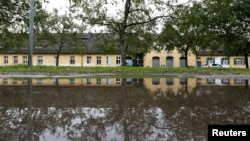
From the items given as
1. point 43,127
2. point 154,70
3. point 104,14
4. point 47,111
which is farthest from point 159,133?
point 104,14


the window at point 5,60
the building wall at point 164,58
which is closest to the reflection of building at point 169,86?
the building wall at point 164,58

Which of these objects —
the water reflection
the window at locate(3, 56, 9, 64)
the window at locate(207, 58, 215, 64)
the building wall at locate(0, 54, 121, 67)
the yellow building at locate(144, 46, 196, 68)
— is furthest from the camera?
the window at locate(207, 58, 215, 64)

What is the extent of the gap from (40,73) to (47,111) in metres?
14.4

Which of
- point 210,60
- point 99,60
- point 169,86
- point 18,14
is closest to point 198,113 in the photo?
point 169,86

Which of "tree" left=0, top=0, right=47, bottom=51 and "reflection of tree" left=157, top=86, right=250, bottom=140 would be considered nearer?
"reflection of tree" left=157, top=86, right=250, bottom=140

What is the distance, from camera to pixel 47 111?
6.79 meters

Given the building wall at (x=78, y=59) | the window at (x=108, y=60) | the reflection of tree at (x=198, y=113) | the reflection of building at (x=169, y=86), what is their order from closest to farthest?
the reflection of tree at (x=198, y=113) → the reflection of building at (x=169, y=86) → the building wall at (x=78, y=59) → the window at (x=108, y=60)

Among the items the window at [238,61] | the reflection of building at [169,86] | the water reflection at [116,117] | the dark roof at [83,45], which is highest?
the dark roof at [83,45]

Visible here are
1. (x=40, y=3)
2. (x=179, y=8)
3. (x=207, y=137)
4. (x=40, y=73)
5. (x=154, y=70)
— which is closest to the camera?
(x=207, y=137)

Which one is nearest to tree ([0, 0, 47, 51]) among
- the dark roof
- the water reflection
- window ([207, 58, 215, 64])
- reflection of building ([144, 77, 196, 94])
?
the dark roof

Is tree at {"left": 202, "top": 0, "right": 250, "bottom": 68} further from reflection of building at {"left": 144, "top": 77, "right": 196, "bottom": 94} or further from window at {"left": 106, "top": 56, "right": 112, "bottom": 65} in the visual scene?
window at {"left": 106, "top": 56, "right": 112, "bottom": 65}

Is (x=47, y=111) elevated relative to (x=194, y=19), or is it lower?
lower

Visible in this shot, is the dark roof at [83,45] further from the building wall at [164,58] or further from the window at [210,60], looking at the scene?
the window at [210,60]

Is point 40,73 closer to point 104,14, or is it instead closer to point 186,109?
point 104,14
